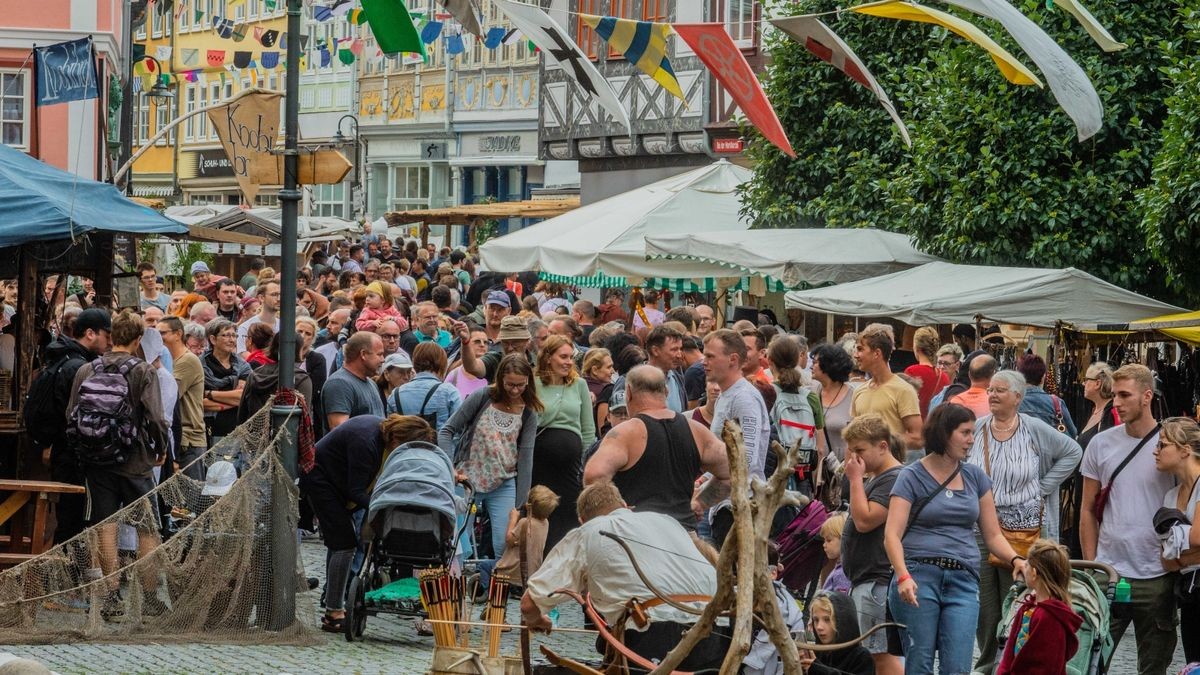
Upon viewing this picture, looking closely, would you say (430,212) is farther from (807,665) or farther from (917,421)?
(807,665)

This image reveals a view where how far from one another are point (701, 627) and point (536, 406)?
5.79 meters

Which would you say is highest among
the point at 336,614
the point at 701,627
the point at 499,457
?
the point at 701,627

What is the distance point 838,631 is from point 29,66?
30760 mm

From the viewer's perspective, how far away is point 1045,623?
23.1 ft

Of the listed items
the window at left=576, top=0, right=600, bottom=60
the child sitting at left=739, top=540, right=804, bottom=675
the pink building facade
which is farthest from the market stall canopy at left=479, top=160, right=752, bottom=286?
the pink building facade

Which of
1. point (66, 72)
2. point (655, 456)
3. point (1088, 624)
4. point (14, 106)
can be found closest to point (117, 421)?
point (655, 456)

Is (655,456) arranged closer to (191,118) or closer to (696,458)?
(696,458)

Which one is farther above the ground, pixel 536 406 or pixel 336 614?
pixel 536 406

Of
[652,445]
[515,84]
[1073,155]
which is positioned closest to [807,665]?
[652,445]

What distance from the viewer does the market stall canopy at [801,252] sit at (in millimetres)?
17406

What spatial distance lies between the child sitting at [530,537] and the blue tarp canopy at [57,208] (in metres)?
3.85

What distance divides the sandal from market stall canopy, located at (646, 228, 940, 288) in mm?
7743

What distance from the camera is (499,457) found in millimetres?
10656

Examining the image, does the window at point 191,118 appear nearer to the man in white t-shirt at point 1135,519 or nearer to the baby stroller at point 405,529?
the baby stroller at point 405,529
